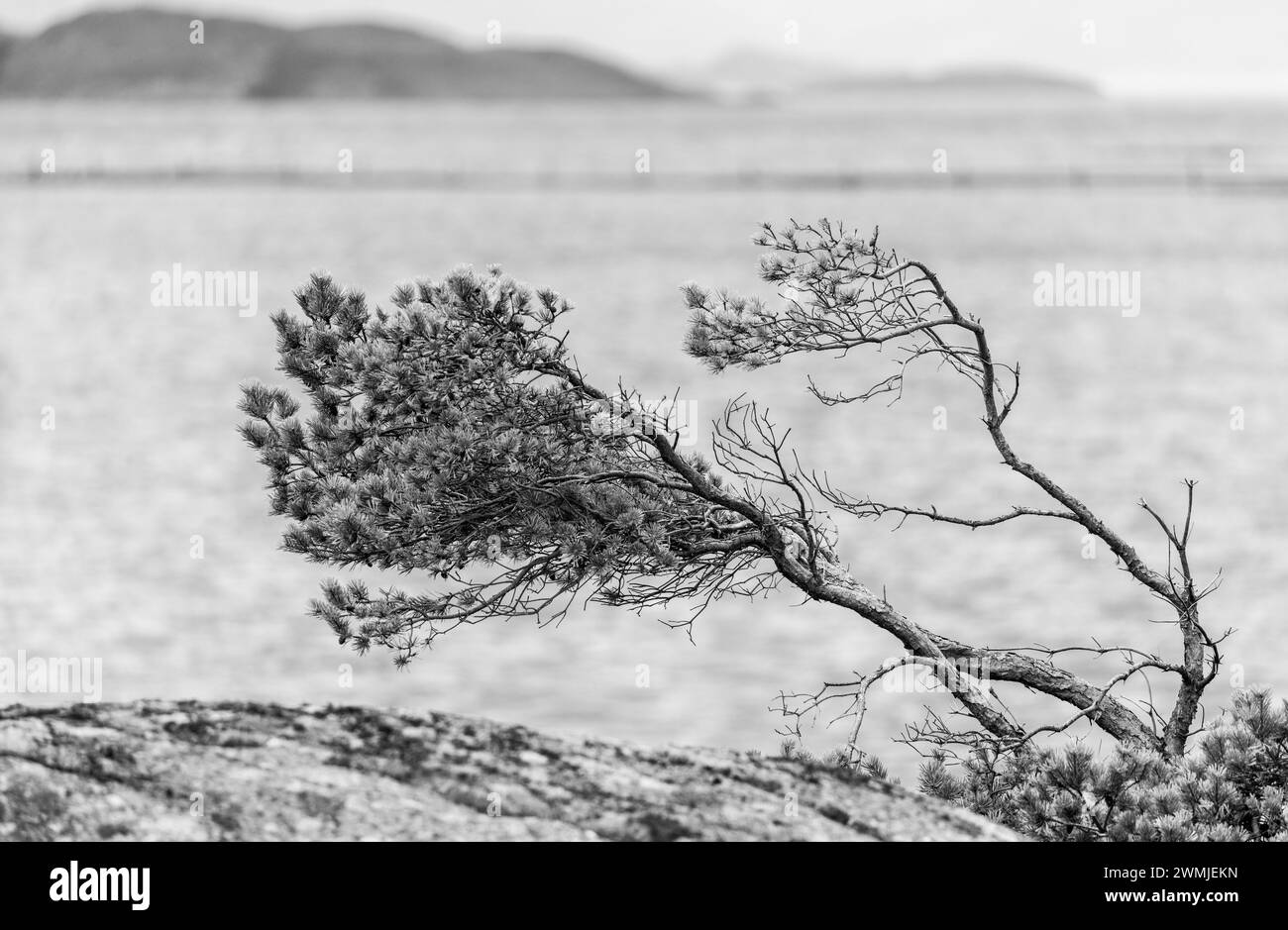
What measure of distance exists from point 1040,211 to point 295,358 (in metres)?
196

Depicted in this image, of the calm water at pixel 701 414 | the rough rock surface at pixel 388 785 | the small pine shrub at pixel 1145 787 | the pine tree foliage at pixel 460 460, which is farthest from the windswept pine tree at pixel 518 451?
the calm water at pixel 701 414

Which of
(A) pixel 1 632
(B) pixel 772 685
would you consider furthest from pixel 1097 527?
(A) pixel 1 632

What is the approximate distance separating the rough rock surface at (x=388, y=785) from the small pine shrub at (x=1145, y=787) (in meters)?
1.32

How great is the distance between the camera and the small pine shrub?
9.20 meters

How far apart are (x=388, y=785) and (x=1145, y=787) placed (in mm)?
4523

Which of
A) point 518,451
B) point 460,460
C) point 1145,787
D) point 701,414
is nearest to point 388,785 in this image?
point 460,460

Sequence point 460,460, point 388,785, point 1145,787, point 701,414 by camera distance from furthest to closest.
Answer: point 701,414
point 1145,787
point 460,460
point 388,785

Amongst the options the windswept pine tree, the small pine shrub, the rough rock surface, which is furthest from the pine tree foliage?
the small pine shrub

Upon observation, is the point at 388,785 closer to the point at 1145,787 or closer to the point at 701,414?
the point at 1145,787

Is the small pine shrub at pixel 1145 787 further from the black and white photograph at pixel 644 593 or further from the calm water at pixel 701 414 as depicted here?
the calm water at pixel 701 414

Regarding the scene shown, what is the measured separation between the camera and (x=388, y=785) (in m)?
7.94

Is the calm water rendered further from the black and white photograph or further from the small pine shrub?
the small pine shrub

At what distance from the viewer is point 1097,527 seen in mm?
10523

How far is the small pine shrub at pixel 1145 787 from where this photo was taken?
9195 millimetres
